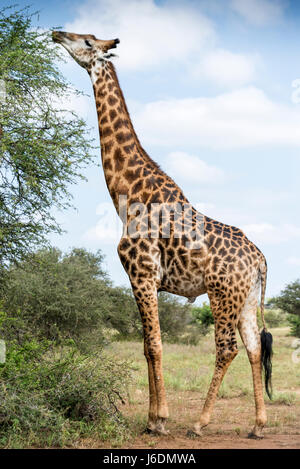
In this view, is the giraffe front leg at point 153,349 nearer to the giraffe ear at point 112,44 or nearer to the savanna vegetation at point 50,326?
the savanna vegetation at point 50,326

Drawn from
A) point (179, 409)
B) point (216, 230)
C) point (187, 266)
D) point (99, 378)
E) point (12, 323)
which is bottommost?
point (179, 409)

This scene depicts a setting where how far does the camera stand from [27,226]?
9352 millimetres

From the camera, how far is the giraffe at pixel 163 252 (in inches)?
→ 238

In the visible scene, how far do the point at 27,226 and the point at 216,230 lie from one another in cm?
Result: 420

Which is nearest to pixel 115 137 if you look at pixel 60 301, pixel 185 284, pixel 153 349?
pixel 185 284

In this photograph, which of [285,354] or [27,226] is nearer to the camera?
[27,226]

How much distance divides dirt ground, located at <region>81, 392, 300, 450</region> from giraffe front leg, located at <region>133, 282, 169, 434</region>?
0.19 meters

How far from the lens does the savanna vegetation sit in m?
5.68

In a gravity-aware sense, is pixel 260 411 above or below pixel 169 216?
below

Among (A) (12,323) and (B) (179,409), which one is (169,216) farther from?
(A) (12,323)

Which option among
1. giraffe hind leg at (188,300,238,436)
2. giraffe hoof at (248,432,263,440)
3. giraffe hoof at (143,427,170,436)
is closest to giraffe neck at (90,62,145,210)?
giraffe hind leg at (188,300,238,436)

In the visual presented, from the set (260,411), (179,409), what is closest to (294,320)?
(179,409)

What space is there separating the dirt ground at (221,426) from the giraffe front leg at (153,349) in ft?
0.63

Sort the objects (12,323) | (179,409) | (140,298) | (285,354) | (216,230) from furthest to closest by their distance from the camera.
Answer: (285,354) → (12,323) → (179,409) → (216,230) → (140,298)
